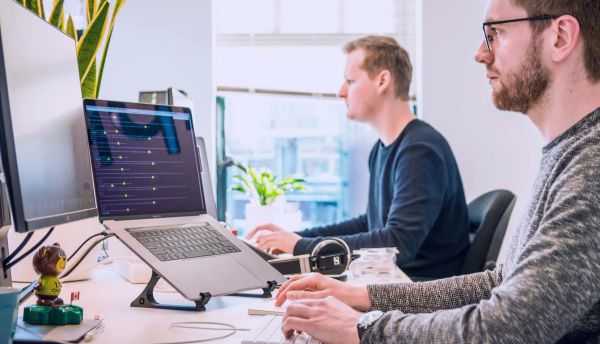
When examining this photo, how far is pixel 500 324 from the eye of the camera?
86cm

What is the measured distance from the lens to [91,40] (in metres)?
1.70

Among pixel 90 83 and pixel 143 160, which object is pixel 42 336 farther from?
pixel 90 83

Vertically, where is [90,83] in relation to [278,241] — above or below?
above

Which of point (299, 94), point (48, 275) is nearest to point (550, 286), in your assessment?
point (48, 275)

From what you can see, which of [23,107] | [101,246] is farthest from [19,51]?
[101,246]

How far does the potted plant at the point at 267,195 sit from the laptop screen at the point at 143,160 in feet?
6.50

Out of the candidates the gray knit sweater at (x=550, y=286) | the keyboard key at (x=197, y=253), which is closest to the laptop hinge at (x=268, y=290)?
the keyboard key at (x=197, y=253)

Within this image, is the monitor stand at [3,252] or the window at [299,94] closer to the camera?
the monitor stand at [3,252]

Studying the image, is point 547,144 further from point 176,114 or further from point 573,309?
point 176,114

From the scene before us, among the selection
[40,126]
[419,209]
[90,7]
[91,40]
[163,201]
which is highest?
[90,7]

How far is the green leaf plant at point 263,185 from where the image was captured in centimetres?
359

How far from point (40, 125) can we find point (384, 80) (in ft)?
5.82

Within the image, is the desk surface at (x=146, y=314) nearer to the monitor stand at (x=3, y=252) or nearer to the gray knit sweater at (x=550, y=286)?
the monitor stand at (x=3, y=252)

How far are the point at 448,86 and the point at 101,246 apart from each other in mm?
2146
